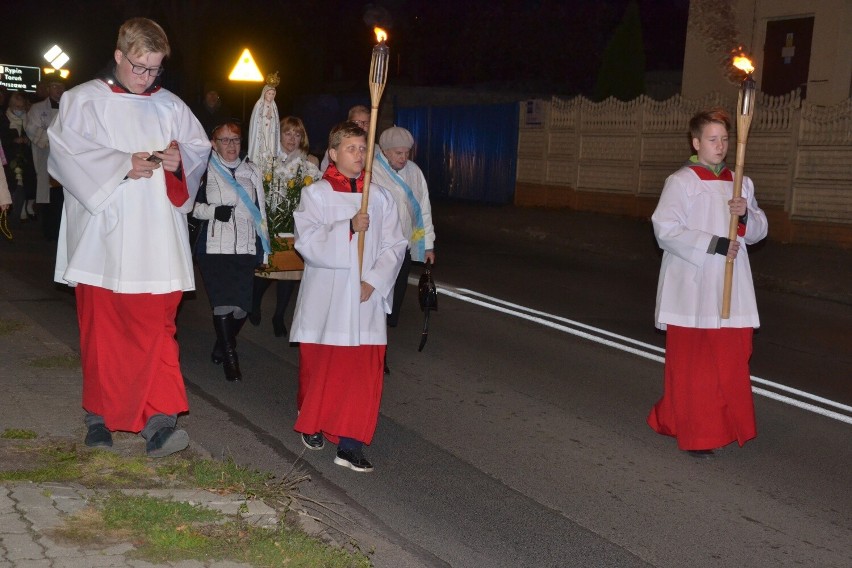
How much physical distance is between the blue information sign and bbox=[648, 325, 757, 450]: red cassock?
24.4 metres

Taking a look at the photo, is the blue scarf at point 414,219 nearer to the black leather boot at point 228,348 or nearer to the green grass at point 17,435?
the black leather boot at point 228,348

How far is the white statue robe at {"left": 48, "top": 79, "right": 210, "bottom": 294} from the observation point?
17.8 feet

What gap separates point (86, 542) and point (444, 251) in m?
12.8

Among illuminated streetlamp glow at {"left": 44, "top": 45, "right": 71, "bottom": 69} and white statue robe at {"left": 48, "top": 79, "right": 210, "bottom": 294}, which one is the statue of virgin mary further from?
illuminated streetlamp glow at {"left": 44, "top": 45, "right": 71, "bottom": 69}

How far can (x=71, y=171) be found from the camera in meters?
5.43

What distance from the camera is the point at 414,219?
28.0 feet

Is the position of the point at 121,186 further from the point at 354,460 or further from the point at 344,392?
the point at 354,460

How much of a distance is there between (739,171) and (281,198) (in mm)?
4102

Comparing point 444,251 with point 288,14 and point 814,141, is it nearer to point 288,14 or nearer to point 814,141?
point 814,141

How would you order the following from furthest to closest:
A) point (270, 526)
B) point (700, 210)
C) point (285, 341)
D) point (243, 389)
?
1. point (285, 341)
2. point (243, 389)
3. point (700, 210)
4. point (270, 526)

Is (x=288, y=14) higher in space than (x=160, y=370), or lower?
higher

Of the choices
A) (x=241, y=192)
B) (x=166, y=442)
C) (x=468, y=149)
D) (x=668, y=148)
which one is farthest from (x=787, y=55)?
(x=166, y=442)

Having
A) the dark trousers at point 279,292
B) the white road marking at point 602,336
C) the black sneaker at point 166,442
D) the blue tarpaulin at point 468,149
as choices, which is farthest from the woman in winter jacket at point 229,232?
the blue tarpaulin at point 468,149

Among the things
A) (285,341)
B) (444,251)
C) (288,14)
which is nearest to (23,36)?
(288,14)
